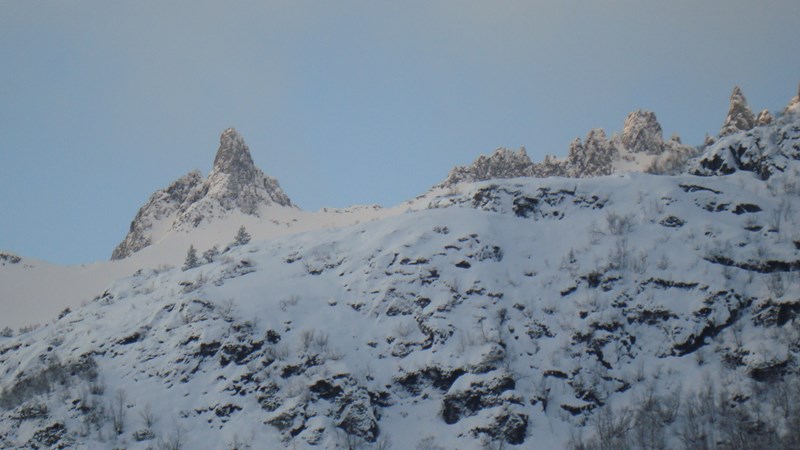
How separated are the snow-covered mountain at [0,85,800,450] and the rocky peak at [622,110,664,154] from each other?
2374 inches

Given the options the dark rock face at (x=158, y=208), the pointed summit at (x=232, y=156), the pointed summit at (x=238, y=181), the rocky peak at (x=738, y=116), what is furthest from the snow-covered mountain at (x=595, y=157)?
the dark rock face at (x=158, y=208)

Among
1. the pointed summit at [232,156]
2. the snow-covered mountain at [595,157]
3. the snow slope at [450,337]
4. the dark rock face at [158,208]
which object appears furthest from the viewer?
the pointed summit at [232,156]

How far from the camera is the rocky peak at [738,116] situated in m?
80.5

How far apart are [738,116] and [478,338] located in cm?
6644

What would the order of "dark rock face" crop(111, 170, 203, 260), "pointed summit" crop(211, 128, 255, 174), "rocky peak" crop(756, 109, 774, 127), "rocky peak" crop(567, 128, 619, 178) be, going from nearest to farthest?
"rocky peak" crop(756, 109, 774, 127)
"rocky peak" crop(567, 128, 619, 178)
"dark rock face" crop(111, 170, 203, 260)
"pointed summit" crop(211, 128, 255, 174)

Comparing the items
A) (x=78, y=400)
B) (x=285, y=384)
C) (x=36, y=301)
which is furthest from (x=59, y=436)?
(x=36, y=301)

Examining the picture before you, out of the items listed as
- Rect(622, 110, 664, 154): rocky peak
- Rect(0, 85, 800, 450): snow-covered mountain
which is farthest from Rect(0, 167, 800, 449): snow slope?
A: Rect(622, 110, 664, 154): rocky peak

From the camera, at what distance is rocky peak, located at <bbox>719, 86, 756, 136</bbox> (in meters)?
80.5

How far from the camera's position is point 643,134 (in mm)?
108500

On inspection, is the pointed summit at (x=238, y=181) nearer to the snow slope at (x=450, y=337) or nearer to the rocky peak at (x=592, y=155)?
the rocky peak at (x=592, y=155)

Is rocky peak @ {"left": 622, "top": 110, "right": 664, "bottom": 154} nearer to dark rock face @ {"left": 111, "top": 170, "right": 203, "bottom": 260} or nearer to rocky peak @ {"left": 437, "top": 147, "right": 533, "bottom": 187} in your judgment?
rocky peak @ {"left": 437, "top": 147, "right": 533, "bottom": 187}

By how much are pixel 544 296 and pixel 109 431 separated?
23699mm

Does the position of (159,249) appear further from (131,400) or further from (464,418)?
(464,418)

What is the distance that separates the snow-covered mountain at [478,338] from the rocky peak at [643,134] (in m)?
60.3
